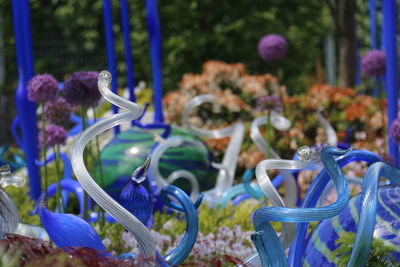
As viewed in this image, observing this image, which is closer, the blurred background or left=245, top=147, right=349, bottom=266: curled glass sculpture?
left=245, top=147, right=349, bottom=266: curled glass sculpture

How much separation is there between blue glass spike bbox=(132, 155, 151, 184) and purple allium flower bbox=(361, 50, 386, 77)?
2.71 metres

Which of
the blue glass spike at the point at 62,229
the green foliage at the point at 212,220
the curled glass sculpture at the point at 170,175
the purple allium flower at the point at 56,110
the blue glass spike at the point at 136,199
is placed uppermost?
the purple allium flower at the point at 56,110

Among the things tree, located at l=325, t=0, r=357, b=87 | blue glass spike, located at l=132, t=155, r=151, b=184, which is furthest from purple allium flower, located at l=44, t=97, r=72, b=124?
tree, located at l=325, t=0, r=357, b=87

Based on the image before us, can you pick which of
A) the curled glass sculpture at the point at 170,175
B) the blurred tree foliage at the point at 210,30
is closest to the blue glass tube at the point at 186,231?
the curled glass sculpture at the point at 170,175

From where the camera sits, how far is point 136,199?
152cm

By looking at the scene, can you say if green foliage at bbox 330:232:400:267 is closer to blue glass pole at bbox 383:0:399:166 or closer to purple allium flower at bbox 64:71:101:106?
purple allium flower at bbox 64:71:101:106

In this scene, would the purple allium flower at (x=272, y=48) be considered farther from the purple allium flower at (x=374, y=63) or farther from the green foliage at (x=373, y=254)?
the green foliage at (x=373, y=254)

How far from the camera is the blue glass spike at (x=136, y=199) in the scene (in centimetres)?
152

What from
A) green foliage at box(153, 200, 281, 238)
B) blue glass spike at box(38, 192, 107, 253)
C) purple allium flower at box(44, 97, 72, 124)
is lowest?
green foliage at box(153, 200, 281, 238)

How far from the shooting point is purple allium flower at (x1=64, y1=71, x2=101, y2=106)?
211 centimetres

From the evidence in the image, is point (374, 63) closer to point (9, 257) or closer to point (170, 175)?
point (170, 175)

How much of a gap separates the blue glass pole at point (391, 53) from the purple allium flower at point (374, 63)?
114 cm

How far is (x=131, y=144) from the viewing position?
131 inches

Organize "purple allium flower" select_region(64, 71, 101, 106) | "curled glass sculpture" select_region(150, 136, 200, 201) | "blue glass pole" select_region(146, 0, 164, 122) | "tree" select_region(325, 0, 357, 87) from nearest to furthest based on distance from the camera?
"purple allium flower" select_region(64, 71, 101, 106) < "curled glass sculpture" select_region(150, 136, 200, 201) < "blue glass pole" select_region(146, 0, 164, 122) < "tree" select_region(325, 0, 357, 87)
